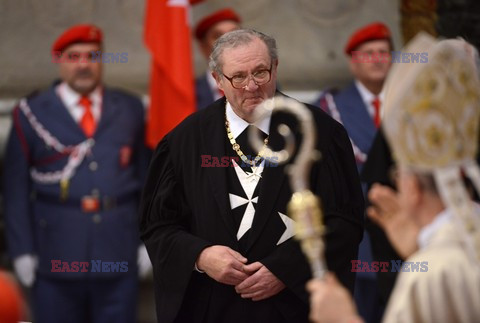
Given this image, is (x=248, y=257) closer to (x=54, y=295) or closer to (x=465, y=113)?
(x=465, y=113)

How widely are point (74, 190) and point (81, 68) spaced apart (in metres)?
0.75

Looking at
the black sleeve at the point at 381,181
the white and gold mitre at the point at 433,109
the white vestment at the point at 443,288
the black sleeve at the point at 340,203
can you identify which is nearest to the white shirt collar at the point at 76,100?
the black sleeve at the point at 381,181

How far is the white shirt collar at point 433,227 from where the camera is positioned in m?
3.18

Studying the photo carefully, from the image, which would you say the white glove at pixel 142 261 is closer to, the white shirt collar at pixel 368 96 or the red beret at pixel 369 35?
the white shirt collar at pixel 368 96

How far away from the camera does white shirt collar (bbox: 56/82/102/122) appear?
677 cm

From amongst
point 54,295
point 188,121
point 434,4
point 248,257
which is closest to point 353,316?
point 248,257

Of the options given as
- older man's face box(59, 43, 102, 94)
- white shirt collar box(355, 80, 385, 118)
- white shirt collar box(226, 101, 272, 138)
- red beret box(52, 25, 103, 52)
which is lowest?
white shirt collar box(226, 101, 272, 138)

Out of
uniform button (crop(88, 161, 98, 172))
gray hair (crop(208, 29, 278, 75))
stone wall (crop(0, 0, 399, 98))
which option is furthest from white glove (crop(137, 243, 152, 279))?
gray hair (crop(208, 29, 278, 75))

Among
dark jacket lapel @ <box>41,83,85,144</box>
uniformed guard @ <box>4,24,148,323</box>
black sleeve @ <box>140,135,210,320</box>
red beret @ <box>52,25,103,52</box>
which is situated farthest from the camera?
red beret @ <box>52,25,103,52</box>

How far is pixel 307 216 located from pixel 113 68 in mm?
5277

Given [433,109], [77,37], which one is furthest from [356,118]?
[433,109]

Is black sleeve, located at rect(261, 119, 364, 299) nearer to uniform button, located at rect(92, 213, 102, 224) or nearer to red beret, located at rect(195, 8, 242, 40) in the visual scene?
uniform button, located at rect(92, 213, 102, 224)

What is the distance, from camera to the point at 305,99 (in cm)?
795

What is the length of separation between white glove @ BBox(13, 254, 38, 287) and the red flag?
3.89ft
